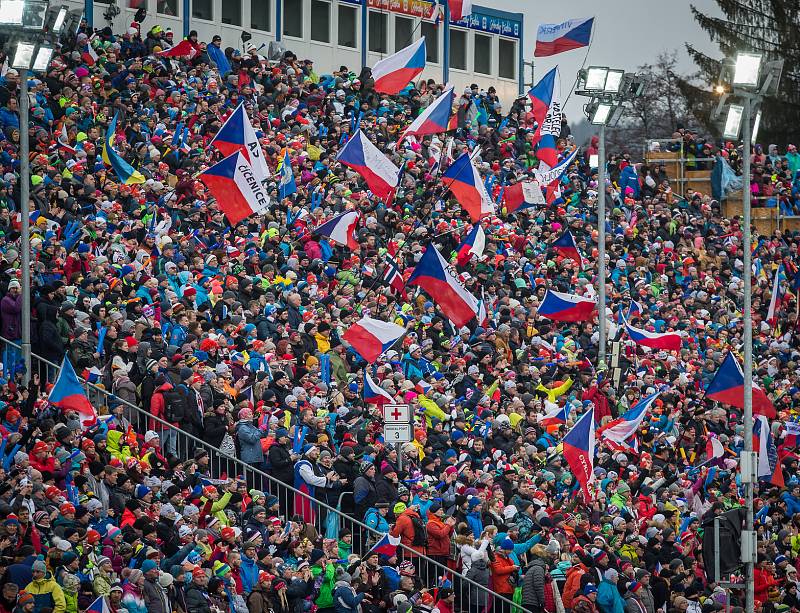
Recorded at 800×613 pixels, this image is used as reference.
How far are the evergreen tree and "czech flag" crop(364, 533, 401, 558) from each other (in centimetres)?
4351

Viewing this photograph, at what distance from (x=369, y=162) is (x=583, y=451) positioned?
7585 millimetres

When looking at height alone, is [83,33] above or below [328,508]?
above

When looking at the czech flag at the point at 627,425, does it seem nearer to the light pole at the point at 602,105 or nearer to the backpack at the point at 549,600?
the light pole at the point at 602,105

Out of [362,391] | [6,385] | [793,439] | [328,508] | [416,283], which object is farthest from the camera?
[793,439]

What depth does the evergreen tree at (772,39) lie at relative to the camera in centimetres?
6231

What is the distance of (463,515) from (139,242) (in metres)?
7.29

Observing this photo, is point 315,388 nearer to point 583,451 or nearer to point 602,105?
point 583,451

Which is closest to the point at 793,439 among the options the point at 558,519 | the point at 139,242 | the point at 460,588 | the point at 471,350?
the point at 471,350

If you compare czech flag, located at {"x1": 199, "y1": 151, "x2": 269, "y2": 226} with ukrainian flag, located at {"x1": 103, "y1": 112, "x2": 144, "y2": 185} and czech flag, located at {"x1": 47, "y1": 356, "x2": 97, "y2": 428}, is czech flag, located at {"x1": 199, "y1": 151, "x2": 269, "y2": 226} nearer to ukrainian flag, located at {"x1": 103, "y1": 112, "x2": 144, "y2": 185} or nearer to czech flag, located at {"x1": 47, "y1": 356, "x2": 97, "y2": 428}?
ukrainian flag, located at {"x1": 103, "y1": 112, "x2": 144, "y2": 185}

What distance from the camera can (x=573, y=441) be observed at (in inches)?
984

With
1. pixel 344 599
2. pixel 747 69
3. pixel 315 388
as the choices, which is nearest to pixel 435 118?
pixel 747 69

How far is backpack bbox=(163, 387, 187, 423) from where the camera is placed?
21953 mm

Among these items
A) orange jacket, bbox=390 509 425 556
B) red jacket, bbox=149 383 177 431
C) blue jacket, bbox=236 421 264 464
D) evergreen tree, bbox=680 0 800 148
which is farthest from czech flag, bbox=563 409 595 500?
evergreen tree, bbox=680 0 800 148

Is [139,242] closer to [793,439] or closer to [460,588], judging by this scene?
[460,588]
